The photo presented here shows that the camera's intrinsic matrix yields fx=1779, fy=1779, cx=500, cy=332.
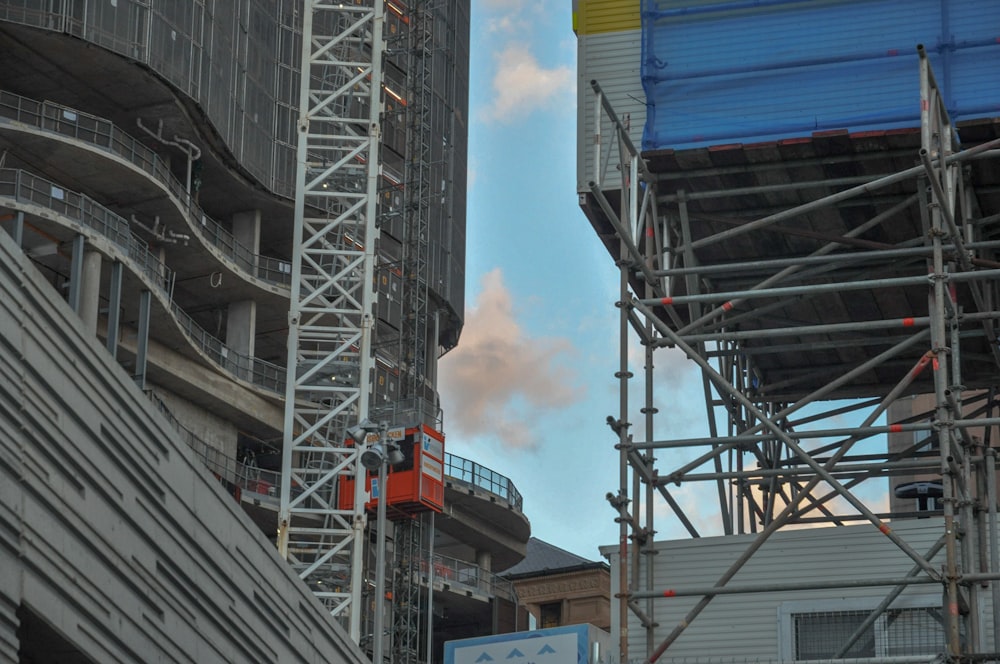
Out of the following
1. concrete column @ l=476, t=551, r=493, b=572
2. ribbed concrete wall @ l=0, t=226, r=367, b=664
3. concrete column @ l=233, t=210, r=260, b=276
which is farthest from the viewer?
concrete column @ l=476, t=551, r=493, b=572

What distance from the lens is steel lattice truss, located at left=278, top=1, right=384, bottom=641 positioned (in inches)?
2406

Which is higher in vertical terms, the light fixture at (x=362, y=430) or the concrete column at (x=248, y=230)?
the concrete column at (x=248, y=230)

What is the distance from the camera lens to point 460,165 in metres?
87.9

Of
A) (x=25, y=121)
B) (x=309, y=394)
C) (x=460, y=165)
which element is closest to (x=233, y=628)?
(x=25, y=121)

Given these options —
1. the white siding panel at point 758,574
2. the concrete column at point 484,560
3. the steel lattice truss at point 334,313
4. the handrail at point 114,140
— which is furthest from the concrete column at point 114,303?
the concrete column at point 484,560

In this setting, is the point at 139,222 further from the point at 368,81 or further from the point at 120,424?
the point at 120,424

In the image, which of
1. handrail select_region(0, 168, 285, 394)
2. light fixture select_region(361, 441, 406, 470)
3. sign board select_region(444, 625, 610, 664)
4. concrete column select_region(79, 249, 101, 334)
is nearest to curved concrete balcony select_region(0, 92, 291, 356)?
handrail select_region(0, 168, 285, 394)

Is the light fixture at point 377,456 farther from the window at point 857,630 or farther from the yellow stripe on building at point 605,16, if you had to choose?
the yellow stripe on building at point 605,16

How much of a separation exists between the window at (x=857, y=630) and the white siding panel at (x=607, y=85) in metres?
8.94

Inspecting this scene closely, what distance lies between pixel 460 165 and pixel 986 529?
199 feet

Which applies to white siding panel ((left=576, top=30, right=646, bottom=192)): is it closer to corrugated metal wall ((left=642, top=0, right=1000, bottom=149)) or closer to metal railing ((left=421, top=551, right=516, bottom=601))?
corrugated metal wall ((left=642, top=0, right=1000, bottom=149))

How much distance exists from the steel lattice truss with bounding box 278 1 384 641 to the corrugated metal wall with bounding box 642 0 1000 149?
28.5 m

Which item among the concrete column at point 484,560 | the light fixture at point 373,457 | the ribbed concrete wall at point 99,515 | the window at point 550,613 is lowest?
the ribbed concrete wall at point 99,515

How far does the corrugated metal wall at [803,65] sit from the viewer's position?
31.8m
